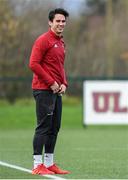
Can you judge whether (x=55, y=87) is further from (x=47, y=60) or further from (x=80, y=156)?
(x=80, y=156)

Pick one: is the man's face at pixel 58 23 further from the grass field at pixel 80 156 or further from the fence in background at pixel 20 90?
the fence in background at pixel 20 90

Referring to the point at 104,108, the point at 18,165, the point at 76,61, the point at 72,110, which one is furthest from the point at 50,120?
the point at 76,61

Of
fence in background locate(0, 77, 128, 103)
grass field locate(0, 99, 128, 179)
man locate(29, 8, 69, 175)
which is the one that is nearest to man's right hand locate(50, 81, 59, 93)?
man locate(29, 8, 69, 175)

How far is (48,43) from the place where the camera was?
10.7 meters

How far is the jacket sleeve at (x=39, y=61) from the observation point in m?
10.6

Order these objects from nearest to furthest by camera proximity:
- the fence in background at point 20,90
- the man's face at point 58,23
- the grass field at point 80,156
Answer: the grass field at point 80,156, the man's face at point 58,23, the fence in background at point 20,90

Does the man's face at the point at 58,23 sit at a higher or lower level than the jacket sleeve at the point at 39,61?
higher

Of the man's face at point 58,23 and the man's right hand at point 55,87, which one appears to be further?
the man's face at point 58,23

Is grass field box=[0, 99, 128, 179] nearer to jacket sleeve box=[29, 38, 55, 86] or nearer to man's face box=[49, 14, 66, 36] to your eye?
jacket sleeve box=[29, 38, 55, 86]

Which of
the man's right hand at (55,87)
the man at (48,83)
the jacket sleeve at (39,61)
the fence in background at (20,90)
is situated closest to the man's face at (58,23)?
the man at (48,83)

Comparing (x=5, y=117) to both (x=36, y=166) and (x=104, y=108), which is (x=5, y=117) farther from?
(x=36, y=166)

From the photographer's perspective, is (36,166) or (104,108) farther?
(104,108)

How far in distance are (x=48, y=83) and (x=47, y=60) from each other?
1.16ft

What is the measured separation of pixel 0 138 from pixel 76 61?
2256cm
